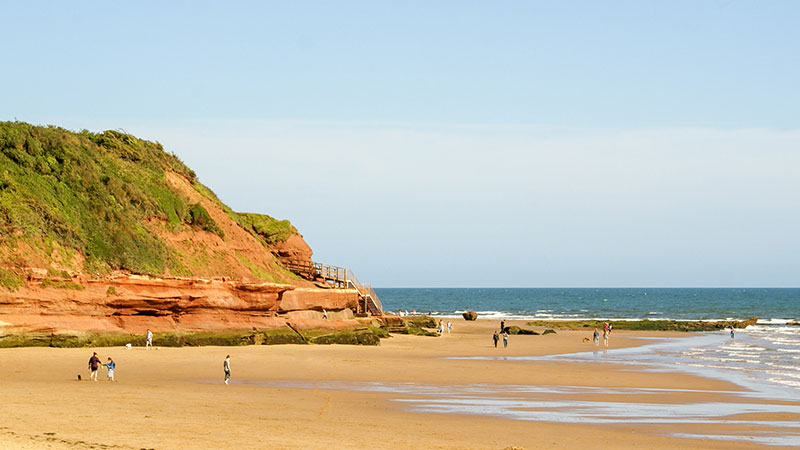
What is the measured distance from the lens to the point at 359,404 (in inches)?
1009

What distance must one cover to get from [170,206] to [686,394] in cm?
3368

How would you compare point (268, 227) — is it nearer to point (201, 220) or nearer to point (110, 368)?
point (201, 220)

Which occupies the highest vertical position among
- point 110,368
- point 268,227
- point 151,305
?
point 268,227

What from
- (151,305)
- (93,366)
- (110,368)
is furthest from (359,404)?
(151,305)

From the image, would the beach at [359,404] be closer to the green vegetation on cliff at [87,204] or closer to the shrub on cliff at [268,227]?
the green vegetation on cliff at [87,204]

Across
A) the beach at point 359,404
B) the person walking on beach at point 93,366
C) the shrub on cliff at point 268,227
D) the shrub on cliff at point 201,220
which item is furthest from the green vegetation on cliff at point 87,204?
the person walking on beach at point 93,366

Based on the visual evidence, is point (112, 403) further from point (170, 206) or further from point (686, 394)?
point (170, 206)

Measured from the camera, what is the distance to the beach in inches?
752

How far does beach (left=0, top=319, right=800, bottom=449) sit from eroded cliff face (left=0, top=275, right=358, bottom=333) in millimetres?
2079

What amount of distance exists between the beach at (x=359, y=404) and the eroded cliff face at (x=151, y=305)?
2079 mm

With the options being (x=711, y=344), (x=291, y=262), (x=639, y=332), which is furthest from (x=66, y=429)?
(x=639, y=332)

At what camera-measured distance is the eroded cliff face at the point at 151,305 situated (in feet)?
120

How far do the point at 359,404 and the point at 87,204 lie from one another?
26.1 metres

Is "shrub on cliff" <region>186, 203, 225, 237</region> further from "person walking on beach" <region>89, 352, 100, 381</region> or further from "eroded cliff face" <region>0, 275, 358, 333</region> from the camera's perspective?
"person walking on beach" <region>89, 352, 100, 381</region>
